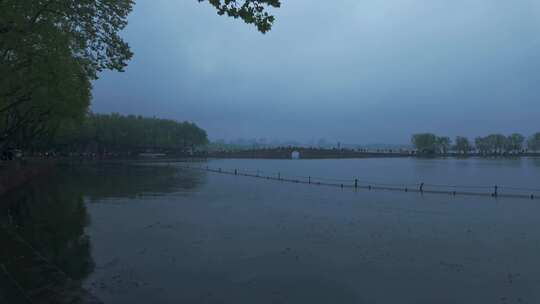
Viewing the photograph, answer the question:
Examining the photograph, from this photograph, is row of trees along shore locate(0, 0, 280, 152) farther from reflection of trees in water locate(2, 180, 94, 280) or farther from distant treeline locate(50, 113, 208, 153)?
distant treeline locate(50, 113, 208, 153)

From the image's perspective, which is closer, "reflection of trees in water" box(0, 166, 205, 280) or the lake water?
the lake water

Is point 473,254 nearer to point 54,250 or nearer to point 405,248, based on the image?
point 405,248

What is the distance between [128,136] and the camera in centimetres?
13212

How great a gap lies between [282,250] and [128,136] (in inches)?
4944

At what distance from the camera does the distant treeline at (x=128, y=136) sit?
113 m

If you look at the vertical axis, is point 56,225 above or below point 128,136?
below

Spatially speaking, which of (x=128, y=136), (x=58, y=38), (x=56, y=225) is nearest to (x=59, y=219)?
(x=56, y=225)

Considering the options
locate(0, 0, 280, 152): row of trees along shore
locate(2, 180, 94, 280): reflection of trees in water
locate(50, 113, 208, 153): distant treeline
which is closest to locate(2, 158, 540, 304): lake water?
locate(2, 180, 94, 280): reflection of trees in water

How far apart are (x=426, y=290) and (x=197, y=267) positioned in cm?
699

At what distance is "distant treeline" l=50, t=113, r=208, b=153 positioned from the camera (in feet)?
371

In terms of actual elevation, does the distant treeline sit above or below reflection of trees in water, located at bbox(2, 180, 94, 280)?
above

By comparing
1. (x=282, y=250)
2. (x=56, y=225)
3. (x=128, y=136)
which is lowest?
(x=282, y=250)

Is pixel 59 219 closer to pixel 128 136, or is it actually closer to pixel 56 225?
A: pixel 56 225

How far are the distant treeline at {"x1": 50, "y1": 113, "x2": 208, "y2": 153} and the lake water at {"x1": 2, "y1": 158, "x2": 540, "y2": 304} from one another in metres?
83.3
